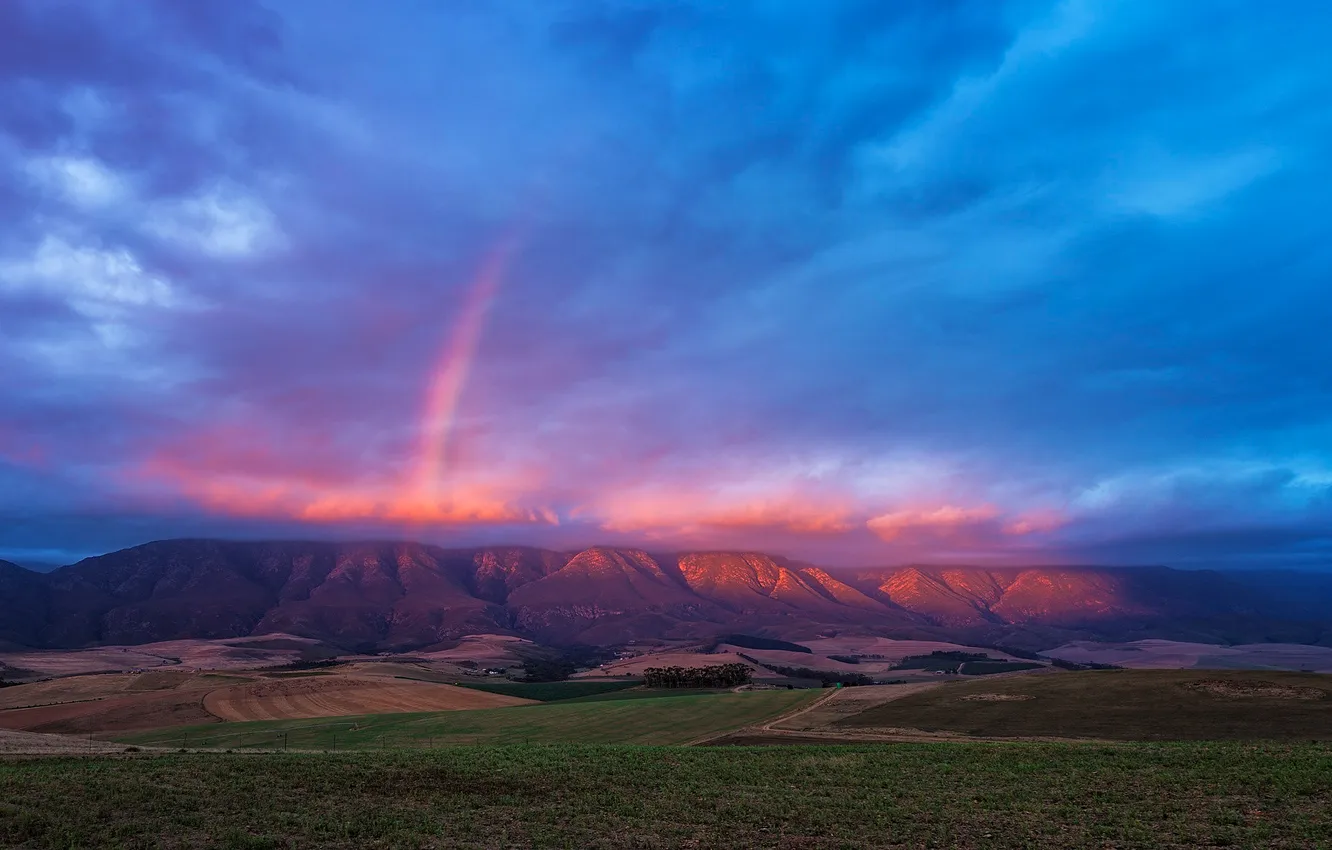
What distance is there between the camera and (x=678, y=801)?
34688mm

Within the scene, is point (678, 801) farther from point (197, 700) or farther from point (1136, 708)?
point (197, 700)

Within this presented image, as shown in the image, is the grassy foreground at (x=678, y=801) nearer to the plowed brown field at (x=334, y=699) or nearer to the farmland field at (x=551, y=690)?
the plowed brown field at (x=334, y=699)

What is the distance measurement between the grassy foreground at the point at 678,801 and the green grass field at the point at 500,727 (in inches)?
1679

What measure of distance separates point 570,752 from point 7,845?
1285 inches

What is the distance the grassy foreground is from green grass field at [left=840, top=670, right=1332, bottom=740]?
20666 millimetres

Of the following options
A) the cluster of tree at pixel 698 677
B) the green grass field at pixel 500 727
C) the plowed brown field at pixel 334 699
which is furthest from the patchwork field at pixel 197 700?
the cluster of tree at pixel 698 677

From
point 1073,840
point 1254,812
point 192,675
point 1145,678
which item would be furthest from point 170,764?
point 192,675

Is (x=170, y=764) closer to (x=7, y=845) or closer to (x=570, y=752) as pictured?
(x=7, y=845)

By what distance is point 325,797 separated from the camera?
32875mm

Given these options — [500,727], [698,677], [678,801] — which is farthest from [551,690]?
[678,801]

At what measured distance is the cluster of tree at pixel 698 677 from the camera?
591 feet

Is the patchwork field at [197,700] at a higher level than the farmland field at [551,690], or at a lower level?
higher

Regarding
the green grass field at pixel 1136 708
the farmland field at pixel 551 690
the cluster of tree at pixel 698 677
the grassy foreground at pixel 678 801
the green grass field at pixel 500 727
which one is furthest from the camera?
the cluster of tree at pixel 698 677

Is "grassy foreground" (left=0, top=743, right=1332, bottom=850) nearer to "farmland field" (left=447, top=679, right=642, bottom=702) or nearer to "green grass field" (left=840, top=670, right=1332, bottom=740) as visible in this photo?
"green grass field" (left=840, top=670, right=1332, bottom=740)
